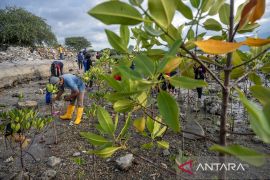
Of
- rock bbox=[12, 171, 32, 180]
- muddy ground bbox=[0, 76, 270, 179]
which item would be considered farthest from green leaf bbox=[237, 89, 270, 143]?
rock bbox=[12, 171, 32, 180]

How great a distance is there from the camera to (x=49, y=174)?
2.76 meters

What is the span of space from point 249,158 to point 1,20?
1012 inches

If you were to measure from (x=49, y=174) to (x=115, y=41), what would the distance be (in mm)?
2442

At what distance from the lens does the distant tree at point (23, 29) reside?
70.6ft

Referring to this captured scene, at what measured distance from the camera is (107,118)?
0.89 m

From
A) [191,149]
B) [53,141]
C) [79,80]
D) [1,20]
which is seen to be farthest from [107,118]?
[1,20]

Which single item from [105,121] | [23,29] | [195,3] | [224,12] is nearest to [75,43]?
[23,29]

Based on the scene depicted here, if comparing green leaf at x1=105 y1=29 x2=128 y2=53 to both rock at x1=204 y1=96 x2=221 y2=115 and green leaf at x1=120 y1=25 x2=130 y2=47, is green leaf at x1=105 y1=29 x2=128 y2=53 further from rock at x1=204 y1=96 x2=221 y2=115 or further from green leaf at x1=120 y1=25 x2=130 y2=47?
rock at x1=204 y1=96 x2=221 y2=115

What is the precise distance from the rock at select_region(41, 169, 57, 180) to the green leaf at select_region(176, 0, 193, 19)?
2.52 meters

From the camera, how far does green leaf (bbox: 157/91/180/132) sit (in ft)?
1.78

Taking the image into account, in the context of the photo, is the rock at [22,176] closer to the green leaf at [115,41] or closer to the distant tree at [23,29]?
the green leaf at [115,41]

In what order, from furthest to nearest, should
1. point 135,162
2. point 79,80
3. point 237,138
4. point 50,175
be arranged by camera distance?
point 79,80 < point 237,138 < point 135,162 < point 50,175

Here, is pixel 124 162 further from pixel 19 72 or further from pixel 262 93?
pixel 19 72

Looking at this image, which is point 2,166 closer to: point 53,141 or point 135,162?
point 53,141
